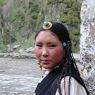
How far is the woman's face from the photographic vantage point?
5.37ft

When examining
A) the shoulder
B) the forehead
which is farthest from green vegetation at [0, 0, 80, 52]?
the shoulder

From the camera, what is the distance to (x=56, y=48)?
1640 mm

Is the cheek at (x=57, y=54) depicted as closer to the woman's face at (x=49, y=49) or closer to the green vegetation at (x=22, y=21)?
the woman's face at (x=49, y=49)

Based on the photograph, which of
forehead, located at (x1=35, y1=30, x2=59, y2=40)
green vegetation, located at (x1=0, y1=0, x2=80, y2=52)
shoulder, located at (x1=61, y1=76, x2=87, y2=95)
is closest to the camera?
shoulder, located at (x1=61, y1=76, x2=87, y2=95)

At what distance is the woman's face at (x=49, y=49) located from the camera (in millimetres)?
1638

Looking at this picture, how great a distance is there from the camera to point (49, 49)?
1.64m

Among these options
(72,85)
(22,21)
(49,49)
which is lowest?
(22,21)

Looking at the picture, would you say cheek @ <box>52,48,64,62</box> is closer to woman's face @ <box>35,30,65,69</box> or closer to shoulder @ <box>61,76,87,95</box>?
woman's face @ <box>35,30,65,69</box>

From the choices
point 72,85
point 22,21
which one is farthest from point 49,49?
point 22,21

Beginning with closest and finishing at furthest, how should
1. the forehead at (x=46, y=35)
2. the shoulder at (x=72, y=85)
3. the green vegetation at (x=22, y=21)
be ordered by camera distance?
the shoulder at (x=72, y=85) → the forehead at (x=46, y=35) → the green vegetation at (x=22, y=21)

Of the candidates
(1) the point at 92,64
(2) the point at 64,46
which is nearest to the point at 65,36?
(2) the point at 64,46

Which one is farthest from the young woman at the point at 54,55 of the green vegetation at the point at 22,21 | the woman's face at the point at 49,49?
the green vegetation at the point at 22,21

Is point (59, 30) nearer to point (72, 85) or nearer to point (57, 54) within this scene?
point (57, 54)

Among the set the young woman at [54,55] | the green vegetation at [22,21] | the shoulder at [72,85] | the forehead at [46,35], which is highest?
the forehead at [46,35]
